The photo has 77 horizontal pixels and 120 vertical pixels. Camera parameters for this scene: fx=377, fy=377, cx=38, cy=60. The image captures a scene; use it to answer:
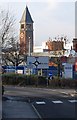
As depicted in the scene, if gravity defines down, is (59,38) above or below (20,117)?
above

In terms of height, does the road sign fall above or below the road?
above

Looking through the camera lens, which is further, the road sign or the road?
the road sign

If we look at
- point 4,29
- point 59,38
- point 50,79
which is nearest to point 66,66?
point 50,79

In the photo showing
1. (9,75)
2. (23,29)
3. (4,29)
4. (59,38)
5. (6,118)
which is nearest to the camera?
(6,118)

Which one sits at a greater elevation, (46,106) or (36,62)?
(36,62)

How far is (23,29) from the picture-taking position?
146500mm

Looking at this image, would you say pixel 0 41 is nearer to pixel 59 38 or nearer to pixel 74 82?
pixel 74 82

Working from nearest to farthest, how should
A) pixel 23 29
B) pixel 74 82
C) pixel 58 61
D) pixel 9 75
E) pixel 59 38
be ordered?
pixel 74 82 < pixel 9 75 < pixel 58 61 < pixel 59 38 < pixel 23 29

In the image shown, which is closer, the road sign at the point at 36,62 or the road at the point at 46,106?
the road at the point at 46,106

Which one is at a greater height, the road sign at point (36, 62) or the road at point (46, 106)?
the road sign at point (36, 62)

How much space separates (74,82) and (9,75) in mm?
7909

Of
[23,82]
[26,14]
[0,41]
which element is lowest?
[23,82]

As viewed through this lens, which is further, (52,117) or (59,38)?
(59,38)

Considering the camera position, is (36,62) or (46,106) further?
(36,62)
